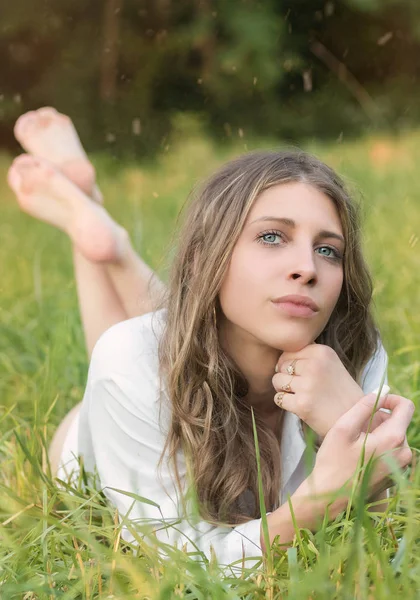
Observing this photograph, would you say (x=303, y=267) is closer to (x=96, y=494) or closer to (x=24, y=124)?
(x=96, y=494)

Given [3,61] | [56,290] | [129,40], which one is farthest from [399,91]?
[56,290]

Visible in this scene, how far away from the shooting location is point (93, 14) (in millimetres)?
8508

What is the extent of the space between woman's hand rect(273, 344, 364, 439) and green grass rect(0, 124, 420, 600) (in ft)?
0.53

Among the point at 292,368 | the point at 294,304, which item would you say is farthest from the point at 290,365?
the point at 294,304

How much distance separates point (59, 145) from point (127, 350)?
1.12m

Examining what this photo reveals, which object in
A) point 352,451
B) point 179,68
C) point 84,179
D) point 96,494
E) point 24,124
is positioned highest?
point 179,68

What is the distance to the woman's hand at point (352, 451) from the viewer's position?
128cm

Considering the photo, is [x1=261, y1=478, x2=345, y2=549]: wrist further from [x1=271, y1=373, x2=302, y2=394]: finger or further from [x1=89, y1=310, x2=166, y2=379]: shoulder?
[x1=89, y1=310, x2=166, y2=379]: shoulder

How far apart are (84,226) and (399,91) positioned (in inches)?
306

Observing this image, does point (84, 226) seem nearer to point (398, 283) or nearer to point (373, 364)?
point (373, 364)

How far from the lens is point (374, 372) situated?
172cm

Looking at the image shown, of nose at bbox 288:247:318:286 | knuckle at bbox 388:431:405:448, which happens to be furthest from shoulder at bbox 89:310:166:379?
knuckle at bbox 388:431:405:448

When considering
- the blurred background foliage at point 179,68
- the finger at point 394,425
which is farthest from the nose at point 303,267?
the blurred background foliage at point 179,68

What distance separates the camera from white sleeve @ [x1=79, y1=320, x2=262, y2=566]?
1442mm
